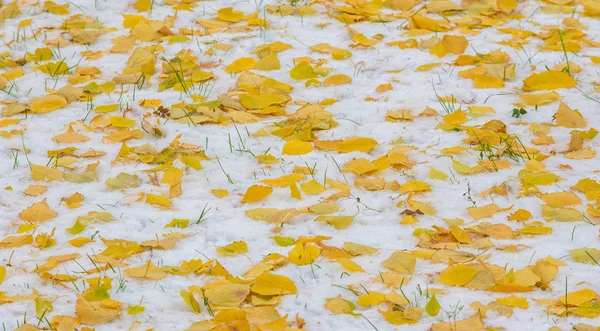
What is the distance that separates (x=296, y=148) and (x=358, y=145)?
263 mm

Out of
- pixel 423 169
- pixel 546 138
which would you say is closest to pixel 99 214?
pixel 423 169

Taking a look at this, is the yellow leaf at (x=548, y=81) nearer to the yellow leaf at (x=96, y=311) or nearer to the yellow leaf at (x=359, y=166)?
the yellow leaf at (x=359, y=166)

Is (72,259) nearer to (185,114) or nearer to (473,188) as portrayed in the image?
(185,114)

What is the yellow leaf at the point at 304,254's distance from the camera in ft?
8.82

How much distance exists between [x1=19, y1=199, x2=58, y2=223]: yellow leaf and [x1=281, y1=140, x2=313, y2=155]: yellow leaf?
97 centimetres

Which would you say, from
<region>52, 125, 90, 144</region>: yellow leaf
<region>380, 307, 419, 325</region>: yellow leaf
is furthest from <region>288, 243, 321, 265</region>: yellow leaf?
<region>52, 125, 90, 144</region>: yellow leaf

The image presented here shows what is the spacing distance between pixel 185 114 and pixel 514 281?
1794mm

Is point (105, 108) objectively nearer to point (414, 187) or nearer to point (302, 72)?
point (302, 72)

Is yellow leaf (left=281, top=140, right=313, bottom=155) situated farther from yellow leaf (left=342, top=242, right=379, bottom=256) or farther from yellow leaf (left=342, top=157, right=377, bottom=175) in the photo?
yellow leaf (left=342, top=242, right=379, bottom=256)

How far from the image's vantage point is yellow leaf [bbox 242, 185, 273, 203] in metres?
3.10

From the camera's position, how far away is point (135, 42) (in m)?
4.55

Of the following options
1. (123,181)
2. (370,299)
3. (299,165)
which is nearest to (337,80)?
(299,165)

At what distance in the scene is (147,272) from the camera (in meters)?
2.61

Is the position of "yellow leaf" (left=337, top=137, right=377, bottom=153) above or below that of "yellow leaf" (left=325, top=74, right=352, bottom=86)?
below
